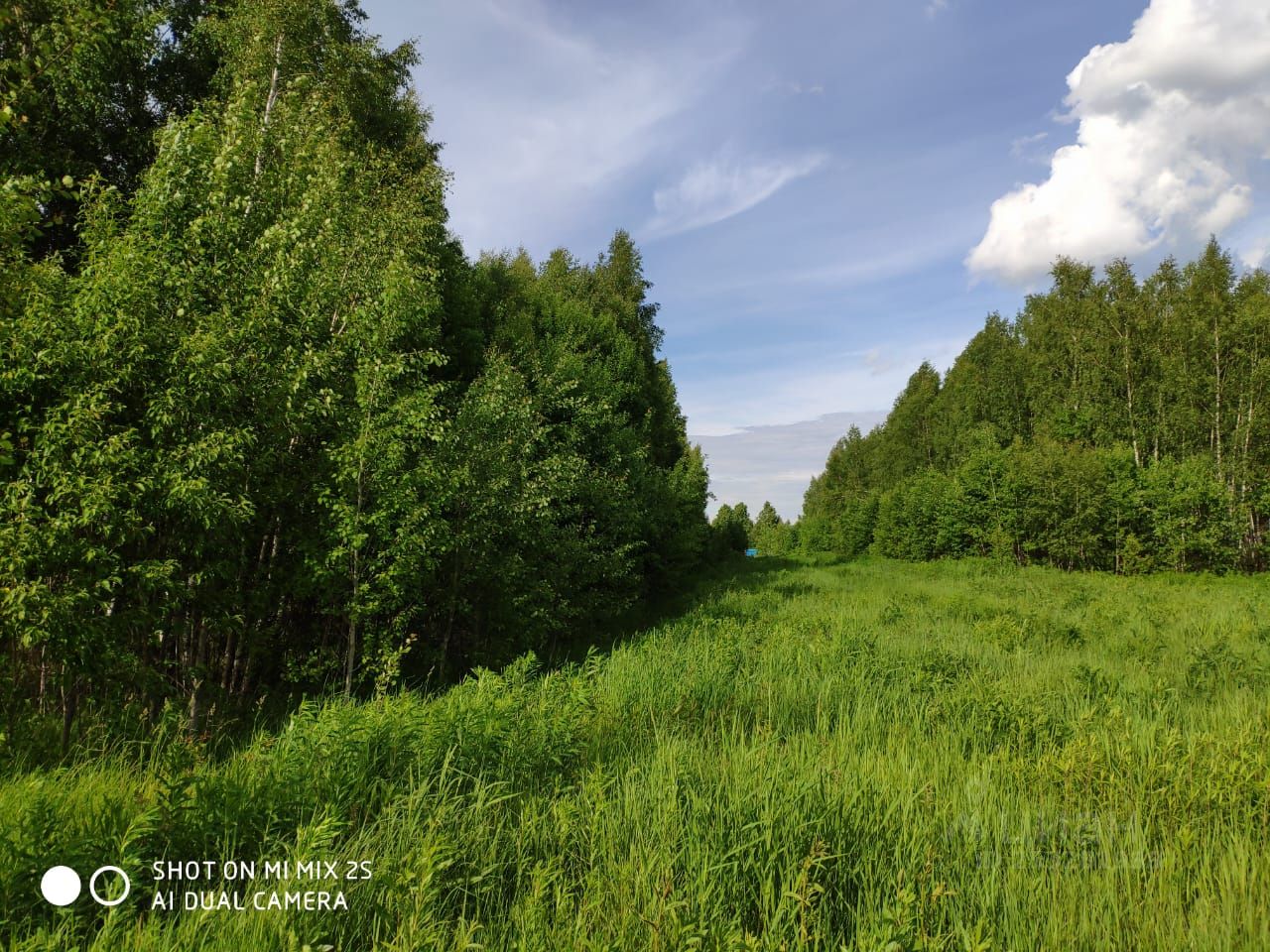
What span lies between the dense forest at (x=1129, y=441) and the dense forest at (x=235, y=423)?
88.9ft

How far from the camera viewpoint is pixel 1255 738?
451 centimetres

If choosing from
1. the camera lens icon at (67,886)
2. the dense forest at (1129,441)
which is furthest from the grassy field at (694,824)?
the dense forest at (1129,441)

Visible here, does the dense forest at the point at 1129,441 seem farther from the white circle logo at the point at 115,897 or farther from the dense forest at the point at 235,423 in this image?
the white circle logo at the point at 115,897

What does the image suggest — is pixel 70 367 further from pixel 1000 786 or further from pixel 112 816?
pixel 1000 786

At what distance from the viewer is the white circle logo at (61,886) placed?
2230mm

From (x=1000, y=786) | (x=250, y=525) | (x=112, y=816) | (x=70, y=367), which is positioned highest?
(x=70, y=367)

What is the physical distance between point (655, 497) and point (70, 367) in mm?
16449

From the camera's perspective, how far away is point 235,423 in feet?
21.2

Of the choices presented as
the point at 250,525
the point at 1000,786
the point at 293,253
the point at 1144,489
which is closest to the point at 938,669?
the point at 1000,786

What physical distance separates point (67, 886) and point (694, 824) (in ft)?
8.68

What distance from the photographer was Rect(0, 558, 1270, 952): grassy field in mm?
2334

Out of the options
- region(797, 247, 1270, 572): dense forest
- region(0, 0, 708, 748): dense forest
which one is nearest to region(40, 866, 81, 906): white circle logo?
region(0, 0, 708, 748): dense forest

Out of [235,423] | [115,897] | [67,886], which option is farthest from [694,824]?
[235,423]

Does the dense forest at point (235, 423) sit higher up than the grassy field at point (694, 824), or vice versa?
the dense forest at point (235, 423)
